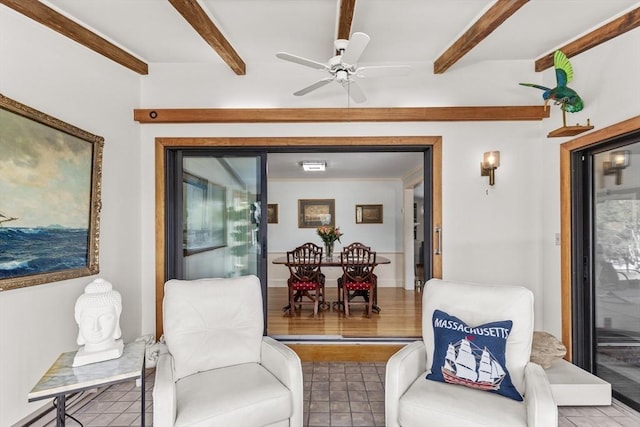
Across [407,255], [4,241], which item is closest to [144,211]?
[4,241]

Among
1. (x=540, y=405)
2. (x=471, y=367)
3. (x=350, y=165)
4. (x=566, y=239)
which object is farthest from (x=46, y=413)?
(x=350, y=165)

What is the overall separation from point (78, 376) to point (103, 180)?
172cm

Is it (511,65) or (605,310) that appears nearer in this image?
(605,310)

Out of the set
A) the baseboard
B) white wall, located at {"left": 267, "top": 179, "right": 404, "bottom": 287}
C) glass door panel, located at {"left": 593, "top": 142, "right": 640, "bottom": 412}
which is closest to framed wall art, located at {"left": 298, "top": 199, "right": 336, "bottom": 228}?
white wall, located at {"left": 267, "top": 179, "right": 404, "bottom": 287}

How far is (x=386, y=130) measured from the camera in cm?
345

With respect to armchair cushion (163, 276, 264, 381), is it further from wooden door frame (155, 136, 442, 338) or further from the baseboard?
wooden door frame (155, 136, 442, 338)

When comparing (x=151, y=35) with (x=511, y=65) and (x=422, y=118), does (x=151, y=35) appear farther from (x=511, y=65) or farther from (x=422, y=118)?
(x=511, y=65)

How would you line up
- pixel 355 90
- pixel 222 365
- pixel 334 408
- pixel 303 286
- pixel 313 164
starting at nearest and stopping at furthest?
pixel 222 365 → pixel 334 408 → pixel 355 90 → pixel 303 286 → pixel 313 164

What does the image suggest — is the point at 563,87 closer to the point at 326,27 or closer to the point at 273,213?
the point at 326,27

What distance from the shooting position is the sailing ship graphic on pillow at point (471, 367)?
1.89 metres

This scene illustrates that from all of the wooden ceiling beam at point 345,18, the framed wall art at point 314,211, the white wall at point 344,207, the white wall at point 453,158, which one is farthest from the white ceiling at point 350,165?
the wooden ceiling beam at point 345,18

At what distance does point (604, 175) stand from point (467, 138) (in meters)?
1.12

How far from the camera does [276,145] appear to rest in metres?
3.47

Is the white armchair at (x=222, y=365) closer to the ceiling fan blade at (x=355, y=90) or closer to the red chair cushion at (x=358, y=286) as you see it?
the ceiling fan blade at (x=355, y=90)
